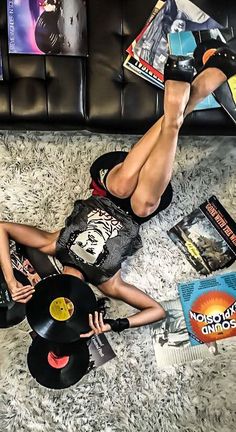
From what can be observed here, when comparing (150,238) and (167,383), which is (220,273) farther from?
(167,383)

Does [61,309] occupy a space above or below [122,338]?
above

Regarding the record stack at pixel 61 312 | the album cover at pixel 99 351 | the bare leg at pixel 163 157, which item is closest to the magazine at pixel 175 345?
the album cover at pixel 99 351

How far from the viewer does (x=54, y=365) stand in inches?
66.0

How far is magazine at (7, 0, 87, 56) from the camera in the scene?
1667mm

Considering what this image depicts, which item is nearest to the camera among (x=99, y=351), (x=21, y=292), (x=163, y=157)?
(x=163, y=157)

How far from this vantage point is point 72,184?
1.82m

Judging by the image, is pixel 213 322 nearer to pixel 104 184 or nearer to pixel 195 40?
pixel 104 184

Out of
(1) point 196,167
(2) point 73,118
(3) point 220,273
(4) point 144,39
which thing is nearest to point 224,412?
(3) point 220,273

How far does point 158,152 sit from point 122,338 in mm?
573

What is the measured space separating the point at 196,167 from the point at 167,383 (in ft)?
2.10

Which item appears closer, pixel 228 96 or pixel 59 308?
pixel 59 308

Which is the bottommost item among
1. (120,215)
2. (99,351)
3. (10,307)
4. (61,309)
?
(99,351)

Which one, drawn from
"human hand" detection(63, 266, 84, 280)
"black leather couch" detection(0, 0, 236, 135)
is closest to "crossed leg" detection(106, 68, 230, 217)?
"black leather couch" detection(0, 0, 236, 135)

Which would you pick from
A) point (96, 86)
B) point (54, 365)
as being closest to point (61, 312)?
point (54, 365)
